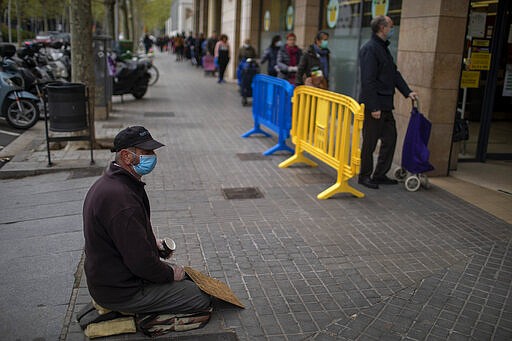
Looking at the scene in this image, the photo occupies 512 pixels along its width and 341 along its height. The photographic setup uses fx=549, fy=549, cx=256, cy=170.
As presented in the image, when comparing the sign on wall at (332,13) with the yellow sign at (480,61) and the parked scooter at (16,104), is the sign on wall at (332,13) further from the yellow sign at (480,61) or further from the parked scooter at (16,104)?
the parked scooter at (16,104)

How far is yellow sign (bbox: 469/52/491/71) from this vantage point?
318 inches

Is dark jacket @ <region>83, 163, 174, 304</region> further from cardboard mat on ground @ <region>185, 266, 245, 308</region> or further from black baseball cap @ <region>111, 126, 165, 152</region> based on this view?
cardboard mat on ground @ <region>185, 266, 245, 308</region>

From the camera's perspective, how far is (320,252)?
16.6 feet

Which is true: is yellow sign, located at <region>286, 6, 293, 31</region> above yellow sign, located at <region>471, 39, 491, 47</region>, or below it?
above

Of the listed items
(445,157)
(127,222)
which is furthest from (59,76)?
(127,222)

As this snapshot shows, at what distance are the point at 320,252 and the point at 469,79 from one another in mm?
4542

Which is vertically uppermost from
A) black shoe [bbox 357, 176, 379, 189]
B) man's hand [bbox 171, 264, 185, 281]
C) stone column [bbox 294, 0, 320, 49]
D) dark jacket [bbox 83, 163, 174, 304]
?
stone column [bbox 294, 0, 320, 49]

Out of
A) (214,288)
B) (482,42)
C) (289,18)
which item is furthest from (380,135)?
(289,18)

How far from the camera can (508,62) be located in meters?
8.52

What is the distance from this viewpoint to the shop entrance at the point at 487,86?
7.97 metres

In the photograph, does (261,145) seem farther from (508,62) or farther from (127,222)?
(127,222)

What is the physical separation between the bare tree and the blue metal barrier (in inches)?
115

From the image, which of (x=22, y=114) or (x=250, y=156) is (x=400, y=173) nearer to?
(x=250, y=156)

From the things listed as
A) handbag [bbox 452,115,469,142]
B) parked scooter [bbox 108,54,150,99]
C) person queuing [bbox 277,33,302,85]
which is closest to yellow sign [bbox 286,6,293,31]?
parked scooter [bbox 108,54,150,99]
